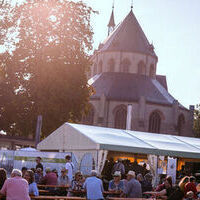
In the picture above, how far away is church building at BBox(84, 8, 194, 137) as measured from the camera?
53.6 metres

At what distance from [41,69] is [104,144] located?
1466 cm

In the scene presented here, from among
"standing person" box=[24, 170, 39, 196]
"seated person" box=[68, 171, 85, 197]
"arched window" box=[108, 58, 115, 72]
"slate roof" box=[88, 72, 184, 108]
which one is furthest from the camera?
"arched window" box=[108, 58, 115, 72]

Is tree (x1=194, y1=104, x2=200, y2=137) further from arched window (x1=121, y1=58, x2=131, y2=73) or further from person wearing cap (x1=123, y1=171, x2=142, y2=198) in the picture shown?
person wearing cap (x1=123, y1=171, x2=142, y2=198)

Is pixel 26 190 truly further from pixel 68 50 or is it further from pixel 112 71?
pixel 112 71

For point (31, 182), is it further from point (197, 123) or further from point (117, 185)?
point (197, 123)

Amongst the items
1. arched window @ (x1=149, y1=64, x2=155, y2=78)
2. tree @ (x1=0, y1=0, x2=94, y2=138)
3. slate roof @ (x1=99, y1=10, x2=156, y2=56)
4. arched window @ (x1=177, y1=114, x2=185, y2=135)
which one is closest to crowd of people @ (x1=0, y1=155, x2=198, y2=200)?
tree @ (x1=0, y1=0, x2=94, y2=138)

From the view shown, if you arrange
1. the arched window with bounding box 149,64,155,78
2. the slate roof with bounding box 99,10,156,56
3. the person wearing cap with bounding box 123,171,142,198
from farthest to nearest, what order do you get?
the arched window with bounding box 149,64,155,78
the slate roof with bounding box 99,10,156,56
the person wearing cap with bounding box 123,171,142,198

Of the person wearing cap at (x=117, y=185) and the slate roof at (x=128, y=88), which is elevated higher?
the slate roof at (x=128, y=88)

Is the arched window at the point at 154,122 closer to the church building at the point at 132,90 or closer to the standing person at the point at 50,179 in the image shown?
the church building at the point at 132,90

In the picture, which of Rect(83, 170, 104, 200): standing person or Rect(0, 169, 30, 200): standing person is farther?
Rect(83, 170, 104, 200): standing person

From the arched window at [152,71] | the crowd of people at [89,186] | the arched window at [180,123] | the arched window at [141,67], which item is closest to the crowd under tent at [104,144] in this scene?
the crowd of people at [89,186]

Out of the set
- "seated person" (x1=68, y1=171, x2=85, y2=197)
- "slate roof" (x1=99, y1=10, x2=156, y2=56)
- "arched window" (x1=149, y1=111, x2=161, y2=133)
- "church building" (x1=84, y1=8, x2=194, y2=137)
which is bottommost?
"seated person" (x1=68, y1=171, x2=85, y2=197)

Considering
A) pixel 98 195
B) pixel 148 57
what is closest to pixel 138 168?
pixel 98 195

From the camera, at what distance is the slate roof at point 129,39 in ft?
192
